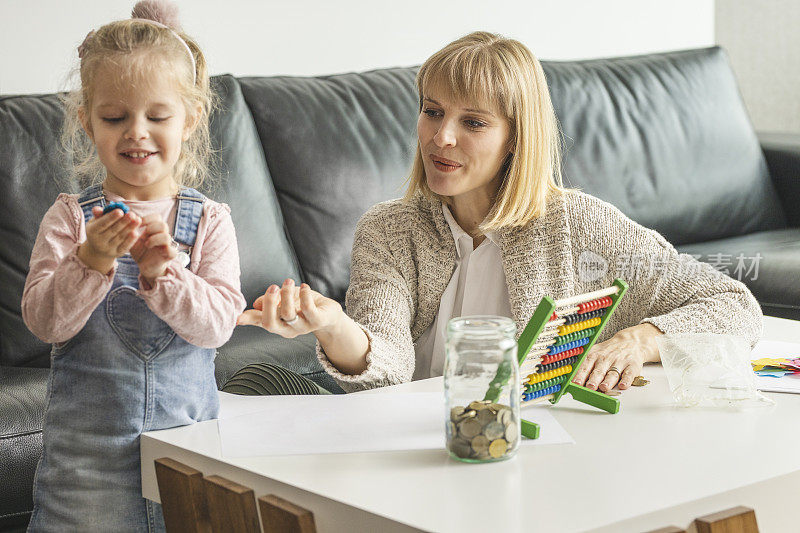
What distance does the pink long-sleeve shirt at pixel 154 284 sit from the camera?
0.98 meters

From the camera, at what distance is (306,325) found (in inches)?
48.4

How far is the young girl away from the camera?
1047mm

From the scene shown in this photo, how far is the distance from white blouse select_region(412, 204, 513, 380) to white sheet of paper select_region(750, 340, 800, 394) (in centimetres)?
41

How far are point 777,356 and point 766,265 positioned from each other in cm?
118

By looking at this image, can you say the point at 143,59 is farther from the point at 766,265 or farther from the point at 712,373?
the point at 766,265

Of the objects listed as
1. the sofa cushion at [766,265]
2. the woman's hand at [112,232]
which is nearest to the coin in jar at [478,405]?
the woman's hand at [112,232]

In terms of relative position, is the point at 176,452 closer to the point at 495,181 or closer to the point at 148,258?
the point at 148,258

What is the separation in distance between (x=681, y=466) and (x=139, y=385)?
1.93 feet

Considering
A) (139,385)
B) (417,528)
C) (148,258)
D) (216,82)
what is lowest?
(417,528)

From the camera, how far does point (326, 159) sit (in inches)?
93.1

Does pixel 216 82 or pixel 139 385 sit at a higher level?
pixel 216 82

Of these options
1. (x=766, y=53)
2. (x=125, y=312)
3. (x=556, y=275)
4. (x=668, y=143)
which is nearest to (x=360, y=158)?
(x=556, y=275)

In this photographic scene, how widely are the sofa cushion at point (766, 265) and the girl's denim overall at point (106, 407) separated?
6.10 ft

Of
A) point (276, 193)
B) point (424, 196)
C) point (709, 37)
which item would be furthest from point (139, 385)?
point (709, 37)
